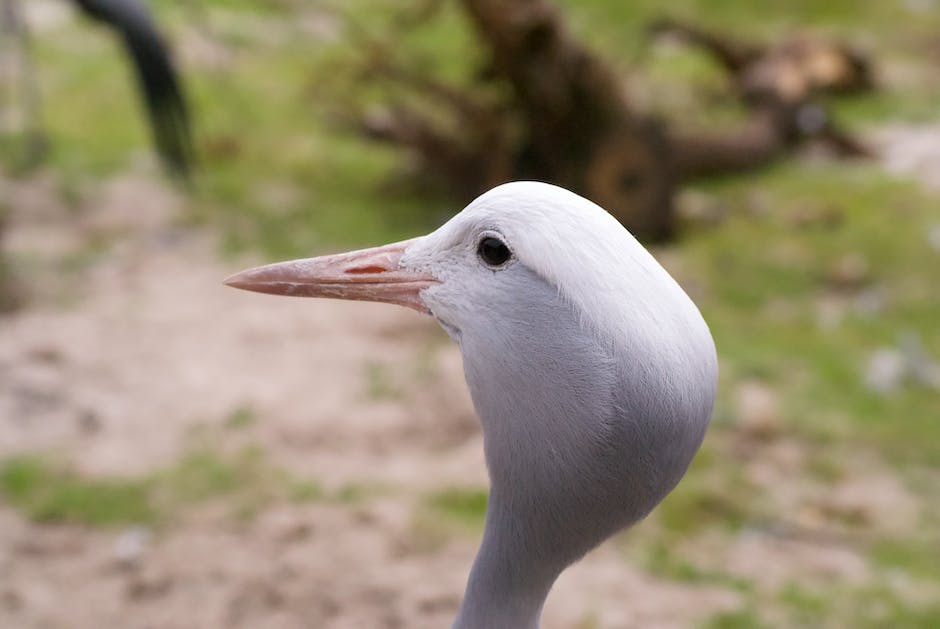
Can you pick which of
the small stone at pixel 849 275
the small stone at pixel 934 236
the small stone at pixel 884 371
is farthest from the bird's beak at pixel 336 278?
the small stone at pixel 934 236

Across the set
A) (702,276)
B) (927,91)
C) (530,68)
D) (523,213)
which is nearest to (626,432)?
(523,213)

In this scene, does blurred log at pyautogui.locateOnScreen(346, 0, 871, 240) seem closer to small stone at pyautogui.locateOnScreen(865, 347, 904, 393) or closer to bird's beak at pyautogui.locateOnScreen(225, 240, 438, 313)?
small stone at pyautogui.locateOnScreen(865, 347, 904, 393)

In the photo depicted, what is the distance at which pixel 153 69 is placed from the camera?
4.43 m

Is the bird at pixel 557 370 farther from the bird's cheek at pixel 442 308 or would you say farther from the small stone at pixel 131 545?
the small stone at pixel 131 545

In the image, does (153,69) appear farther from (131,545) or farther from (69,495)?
(131,545)

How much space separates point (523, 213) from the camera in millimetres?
1282

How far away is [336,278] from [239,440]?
6.41 feet

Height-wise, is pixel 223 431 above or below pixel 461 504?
above

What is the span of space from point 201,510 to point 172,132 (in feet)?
7.74

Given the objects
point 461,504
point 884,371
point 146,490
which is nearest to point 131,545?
point 146,490

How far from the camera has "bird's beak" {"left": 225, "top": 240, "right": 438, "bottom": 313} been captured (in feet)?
4.84

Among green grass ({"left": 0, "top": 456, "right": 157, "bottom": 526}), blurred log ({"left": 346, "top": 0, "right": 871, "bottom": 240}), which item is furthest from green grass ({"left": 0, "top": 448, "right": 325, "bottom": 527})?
blurred log ({"left": 346, "top": 0, "right": 871, "bottom": 240})

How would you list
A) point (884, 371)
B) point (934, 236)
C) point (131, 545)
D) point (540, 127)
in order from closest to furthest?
1. point (131, 545)
2. point (884, 371)
3. point (934, 236)
4. point (540, 127)

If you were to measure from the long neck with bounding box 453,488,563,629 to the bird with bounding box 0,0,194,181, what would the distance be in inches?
141
